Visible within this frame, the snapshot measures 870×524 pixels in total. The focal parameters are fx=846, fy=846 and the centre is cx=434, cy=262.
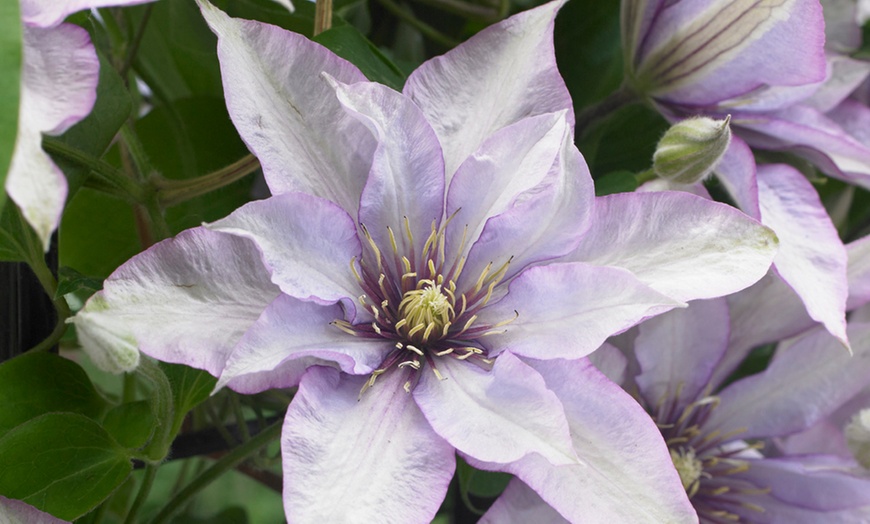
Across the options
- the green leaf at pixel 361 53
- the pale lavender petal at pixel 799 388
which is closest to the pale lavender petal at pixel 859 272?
the pale lavender petal at pixel 799 388

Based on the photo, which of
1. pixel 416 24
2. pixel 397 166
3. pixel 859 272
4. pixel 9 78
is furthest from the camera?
pixel 416 24

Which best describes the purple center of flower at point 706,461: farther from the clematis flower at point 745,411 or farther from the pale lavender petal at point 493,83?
the pale lavender petal at point 493,83

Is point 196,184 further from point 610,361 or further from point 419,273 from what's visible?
point 610,361

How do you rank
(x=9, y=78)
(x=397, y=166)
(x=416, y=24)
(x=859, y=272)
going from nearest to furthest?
(x=9, y=78), (x=397, y=166), (x=859, y=272), (x=416, y=24)

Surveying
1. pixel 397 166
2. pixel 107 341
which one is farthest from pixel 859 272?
pixel 107 341

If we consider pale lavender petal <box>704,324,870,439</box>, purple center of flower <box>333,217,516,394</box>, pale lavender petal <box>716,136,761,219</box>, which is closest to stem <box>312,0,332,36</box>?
purple center of flower <box>333,217,516,394</box>

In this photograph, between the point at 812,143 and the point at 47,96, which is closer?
the point at 47,96
